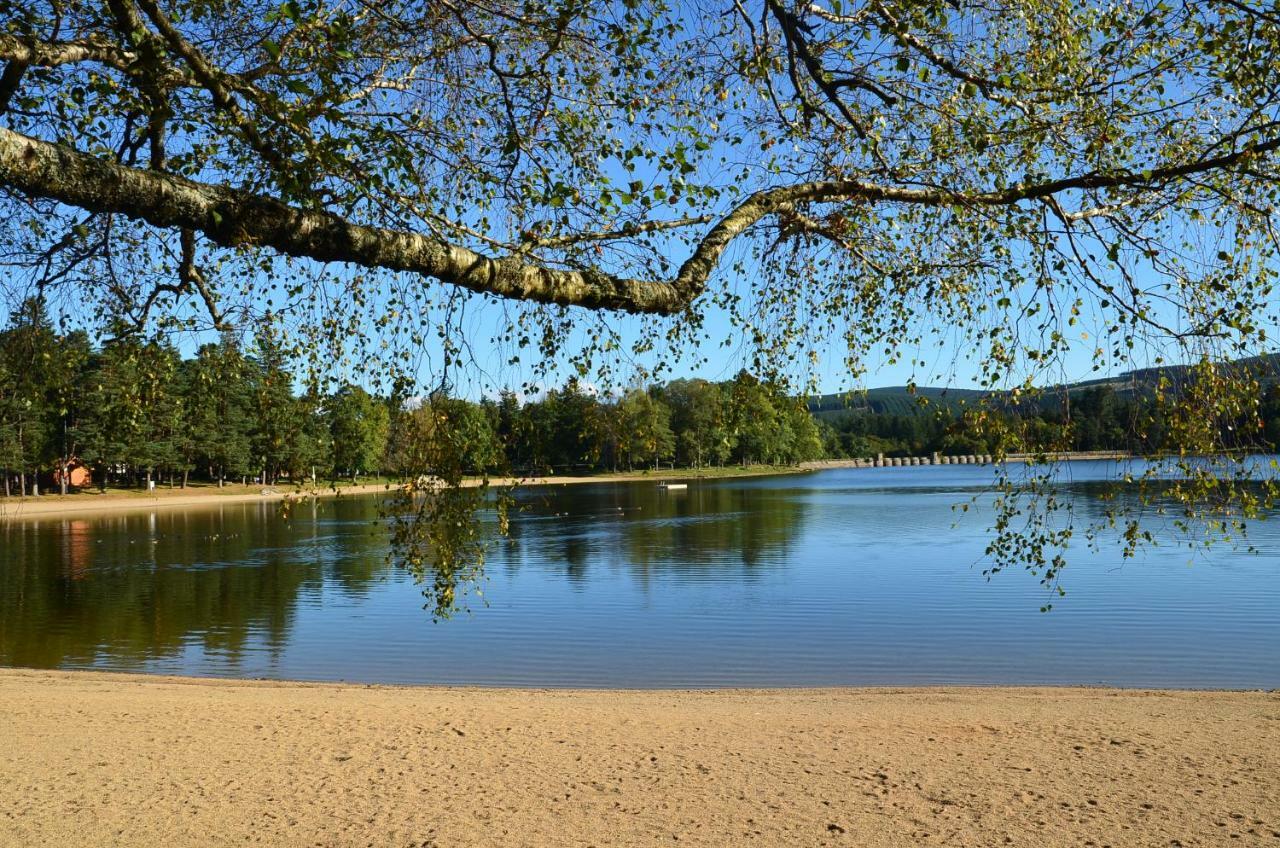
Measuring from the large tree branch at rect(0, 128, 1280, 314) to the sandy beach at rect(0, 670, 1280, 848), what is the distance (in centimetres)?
416

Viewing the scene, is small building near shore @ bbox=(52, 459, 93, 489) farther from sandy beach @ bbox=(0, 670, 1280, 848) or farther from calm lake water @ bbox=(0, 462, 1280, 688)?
sandy beach @ bbox=(0, 670, 1280, 848)

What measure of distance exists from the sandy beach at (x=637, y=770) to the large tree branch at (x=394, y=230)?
4164 mm

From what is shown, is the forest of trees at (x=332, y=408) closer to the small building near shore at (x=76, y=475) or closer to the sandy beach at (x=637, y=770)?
the sandy beach at (x=637, y=770)

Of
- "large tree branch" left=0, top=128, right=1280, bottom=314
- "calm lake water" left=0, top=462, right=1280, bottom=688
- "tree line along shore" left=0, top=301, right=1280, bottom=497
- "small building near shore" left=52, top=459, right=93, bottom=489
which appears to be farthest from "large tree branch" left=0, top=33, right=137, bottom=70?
"small building near shore" left=52, top=459, right=93, bottom=489

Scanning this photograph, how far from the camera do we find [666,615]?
2195cm

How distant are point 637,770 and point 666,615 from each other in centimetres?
1342

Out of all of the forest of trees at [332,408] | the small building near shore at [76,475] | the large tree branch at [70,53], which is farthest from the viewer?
the small building near shore at [76,475]

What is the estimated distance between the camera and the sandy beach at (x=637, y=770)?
691 centimetres

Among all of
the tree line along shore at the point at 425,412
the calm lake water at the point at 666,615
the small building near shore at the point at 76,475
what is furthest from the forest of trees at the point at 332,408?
the small building near shore at the point at 76,475

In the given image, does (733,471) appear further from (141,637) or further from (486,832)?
(486,832)

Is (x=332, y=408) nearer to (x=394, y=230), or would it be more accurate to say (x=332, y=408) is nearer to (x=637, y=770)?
(x=394, y=230)

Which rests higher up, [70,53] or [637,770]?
[70,53]

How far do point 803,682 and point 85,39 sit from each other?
13284mm

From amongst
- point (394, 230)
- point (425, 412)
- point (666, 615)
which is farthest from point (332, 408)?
point (666, 615)
